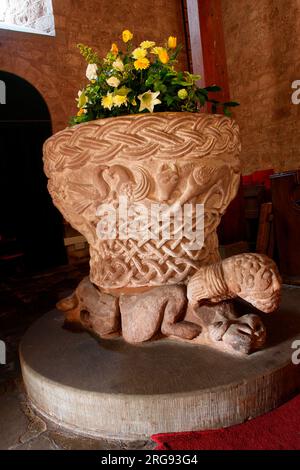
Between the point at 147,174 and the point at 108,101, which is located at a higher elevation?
the point at 108,101

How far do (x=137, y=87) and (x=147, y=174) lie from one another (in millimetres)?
469

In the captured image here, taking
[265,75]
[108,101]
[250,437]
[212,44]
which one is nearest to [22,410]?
[250,437]

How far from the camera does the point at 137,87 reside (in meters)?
1.76

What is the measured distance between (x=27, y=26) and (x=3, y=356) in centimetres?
610

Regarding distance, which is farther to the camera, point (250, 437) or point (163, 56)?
point (163, 56)

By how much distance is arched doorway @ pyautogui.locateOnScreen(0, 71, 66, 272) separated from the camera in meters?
5.50

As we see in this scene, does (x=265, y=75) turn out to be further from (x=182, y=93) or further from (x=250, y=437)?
(x=250, y=437)

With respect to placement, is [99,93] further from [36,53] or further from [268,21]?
[268,21]

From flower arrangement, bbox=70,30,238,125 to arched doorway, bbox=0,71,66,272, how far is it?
4.00m

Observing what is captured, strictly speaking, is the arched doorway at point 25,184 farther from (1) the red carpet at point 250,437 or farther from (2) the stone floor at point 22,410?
(1) the red carpet at point 250,437

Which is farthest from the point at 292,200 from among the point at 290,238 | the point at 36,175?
the point at 36,175

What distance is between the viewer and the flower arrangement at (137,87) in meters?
1.68

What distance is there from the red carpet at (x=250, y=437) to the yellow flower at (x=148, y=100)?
131 cm

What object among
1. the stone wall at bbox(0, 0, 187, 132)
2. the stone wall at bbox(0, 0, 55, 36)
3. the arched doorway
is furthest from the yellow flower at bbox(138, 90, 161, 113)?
the stone wall at bbox(0, 0, 55, 36)
